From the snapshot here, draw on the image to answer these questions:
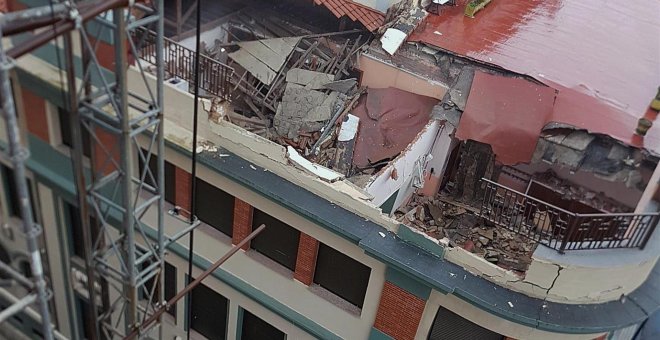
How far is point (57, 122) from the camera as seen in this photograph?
33.4ft

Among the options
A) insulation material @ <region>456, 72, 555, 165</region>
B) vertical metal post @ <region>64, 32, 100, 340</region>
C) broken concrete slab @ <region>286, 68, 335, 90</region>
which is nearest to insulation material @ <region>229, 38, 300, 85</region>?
broken concrete slab @ <region>286, 68, 335, 90</region>

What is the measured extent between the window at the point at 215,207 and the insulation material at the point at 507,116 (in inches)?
204

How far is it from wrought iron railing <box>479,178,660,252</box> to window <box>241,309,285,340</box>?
5.75 meters

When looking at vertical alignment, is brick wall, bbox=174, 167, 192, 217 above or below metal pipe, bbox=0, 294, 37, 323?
below

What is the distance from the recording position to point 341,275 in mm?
12148

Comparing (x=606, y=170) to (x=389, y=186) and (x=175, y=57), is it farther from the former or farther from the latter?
(x=175, y=57)

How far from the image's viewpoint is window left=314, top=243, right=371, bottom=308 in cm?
1182

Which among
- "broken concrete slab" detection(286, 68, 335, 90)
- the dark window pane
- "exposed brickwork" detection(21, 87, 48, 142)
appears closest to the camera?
"exposed brickwork" detection(21, 87, 48, 142)

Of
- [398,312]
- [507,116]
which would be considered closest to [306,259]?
[398,312]

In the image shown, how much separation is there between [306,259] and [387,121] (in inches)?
144

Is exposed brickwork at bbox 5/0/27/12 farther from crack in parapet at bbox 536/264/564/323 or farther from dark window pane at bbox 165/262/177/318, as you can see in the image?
crack in parapet at bbox 536/264/564/323

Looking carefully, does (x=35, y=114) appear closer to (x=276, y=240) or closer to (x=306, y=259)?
(x=276, y=240)

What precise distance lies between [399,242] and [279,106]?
4.55 metres

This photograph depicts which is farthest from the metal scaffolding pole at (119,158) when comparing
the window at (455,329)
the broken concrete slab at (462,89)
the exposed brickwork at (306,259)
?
the broken concrete slab at (462,89)
